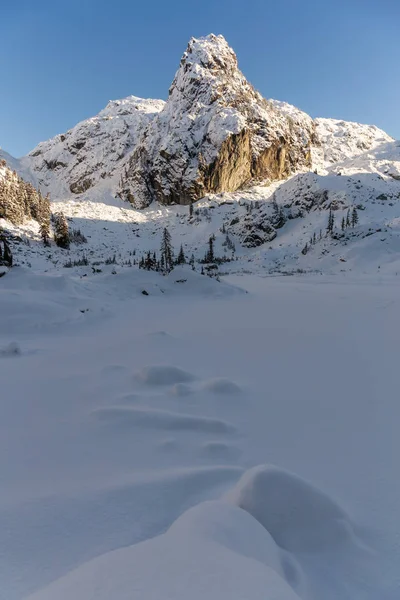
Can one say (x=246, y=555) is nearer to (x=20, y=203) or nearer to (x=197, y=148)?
(x=20, y=203)

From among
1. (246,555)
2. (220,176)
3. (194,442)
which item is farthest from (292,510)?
(220,176)

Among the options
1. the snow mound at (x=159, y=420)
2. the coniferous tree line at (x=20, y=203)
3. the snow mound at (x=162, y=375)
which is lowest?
the snow mound at (x=159, y=420)

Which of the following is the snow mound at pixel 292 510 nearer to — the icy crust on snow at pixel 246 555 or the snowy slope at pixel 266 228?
the icy crust on snow at pixel 246 555

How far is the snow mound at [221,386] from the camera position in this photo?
15.2 feet

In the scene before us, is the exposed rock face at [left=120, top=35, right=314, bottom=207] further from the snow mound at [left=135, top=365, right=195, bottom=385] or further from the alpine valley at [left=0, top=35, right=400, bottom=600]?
the snow mound at [left=135, top=365, right=195, bottom=385]

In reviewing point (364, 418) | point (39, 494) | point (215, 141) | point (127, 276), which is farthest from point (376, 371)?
point (215, 141)

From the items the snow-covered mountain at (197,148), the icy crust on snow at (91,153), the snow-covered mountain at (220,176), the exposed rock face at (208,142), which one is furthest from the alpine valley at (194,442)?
the icy crust on snow at (91,153)

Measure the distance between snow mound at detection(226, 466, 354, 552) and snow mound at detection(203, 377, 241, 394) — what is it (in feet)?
7.27

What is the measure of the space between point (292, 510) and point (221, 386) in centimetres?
249

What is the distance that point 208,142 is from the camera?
9969cm

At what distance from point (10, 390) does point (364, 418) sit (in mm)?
5057

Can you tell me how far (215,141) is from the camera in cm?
9800

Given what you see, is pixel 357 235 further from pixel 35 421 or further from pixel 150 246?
pixel 35 421

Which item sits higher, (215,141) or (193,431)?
(215,141)
